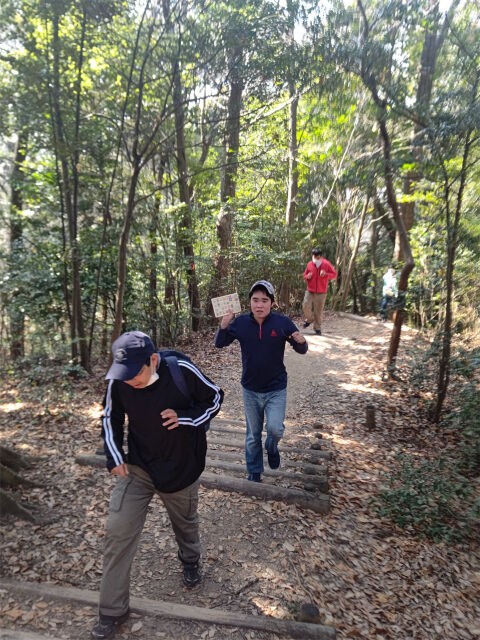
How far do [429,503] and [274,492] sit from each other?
6.14ft

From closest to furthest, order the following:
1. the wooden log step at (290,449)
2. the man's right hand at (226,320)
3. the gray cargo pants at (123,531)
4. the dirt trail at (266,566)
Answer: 1. the gray cargo pants at (123,531)
2. the dirt trail at (266,566)
3. the man's right hand at (226,320)
4. the wooden log step at (290,449)

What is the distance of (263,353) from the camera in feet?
13.2

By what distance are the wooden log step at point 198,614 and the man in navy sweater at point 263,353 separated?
1631mm

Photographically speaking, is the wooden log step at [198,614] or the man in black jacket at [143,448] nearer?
the man in black jacket at [143,448]

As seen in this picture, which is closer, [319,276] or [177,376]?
[177,376]

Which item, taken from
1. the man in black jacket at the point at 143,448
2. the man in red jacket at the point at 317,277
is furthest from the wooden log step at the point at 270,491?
the man in red jacket at the point at 317,277

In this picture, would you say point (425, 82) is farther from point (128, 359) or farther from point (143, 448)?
point (143, 448)

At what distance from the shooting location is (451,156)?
5770 millimetres

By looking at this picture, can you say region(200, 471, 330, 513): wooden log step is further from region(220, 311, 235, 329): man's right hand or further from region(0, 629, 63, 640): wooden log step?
region(0, 629, 63, 640): wooden log step

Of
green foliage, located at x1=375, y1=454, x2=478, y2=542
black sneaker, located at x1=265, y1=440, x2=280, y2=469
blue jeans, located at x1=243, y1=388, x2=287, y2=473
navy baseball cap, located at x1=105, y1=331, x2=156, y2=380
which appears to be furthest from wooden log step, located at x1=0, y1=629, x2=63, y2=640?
green foliage, located at x1=375, y1=454, x2=478, y2=542

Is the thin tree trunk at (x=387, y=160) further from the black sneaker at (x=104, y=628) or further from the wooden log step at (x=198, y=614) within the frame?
the black sneaker at (x=104, y=628)

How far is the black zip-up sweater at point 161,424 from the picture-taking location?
2547 mm

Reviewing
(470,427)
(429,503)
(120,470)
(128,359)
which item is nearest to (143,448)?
(120,470)

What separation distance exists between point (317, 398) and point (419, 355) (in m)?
2.18
